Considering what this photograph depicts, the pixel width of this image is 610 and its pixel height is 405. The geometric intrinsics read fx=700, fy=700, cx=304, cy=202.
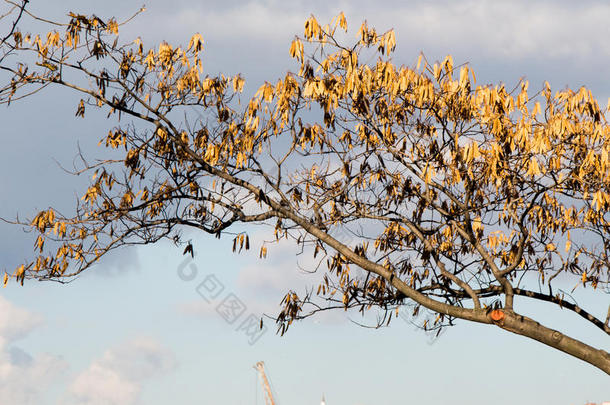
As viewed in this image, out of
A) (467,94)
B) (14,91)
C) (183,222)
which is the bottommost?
(183,222)

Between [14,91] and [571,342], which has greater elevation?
[14,91]

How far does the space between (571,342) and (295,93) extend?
5.45 m

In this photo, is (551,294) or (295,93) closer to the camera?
(295,93)

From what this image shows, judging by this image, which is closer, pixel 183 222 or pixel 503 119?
pixel 503 119

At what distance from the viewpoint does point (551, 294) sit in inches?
498

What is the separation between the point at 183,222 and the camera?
11.2 meters

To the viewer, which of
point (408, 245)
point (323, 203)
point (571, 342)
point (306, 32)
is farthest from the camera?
point (408, 245)

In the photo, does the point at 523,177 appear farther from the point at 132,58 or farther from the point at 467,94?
the point at 132,58

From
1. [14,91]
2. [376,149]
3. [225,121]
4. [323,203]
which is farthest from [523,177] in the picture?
[14,91]

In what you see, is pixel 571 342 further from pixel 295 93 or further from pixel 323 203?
pixel 295 93

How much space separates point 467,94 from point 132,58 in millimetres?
5072

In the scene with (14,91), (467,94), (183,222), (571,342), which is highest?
(467,94)

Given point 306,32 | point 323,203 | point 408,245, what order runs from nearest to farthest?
point 306,32 → point 323,203 → point 408,245

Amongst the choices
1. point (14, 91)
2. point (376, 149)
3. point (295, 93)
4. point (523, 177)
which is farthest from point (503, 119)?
point (14, 91)
